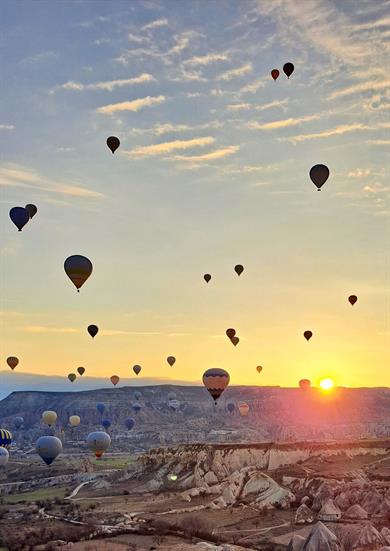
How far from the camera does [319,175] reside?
5503 centimetres

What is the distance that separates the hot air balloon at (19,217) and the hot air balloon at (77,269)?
17.7 ft

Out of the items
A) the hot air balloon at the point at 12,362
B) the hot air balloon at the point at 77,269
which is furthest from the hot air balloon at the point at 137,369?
the hot air balloon at the point at 77,269

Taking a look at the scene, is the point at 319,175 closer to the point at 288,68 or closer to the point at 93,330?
the point at 288,68

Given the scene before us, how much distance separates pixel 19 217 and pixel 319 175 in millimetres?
26476

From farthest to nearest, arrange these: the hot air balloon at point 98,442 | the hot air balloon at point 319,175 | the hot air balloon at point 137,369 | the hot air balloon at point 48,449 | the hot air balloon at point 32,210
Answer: the hot air balloon at point 137,369
the hot air balloon at point 98,442
the hot air balloon at point 48,449
the hot air balloon at point 32,210
the hot air balloon at point 319,175

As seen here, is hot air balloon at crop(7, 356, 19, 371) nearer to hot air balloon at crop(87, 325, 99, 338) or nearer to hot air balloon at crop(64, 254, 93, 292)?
hot air balloon at crop(87, 325, 99, 338)

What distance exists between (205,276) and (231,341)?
1304cm

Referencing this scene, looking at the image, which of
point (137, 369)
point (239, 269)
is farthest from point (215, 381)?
point (137, 369)

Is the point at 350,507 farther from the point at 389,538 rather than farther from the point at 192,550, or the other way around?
the point at 192,550

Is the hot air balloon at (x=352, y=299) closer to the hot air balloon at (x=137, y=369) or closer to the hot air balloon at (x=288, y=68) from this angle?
the hot air balloon at (x=288, y=68)

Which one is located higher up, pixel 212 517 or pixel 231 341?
pixel 231 341

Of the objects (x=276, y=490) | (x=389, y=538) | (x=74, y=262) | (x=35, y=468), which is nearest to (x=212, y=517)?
(x=276, y=490)

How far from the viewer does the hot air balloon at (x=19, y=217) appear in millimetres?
57312

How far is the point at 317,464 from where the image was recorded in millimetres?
88188
